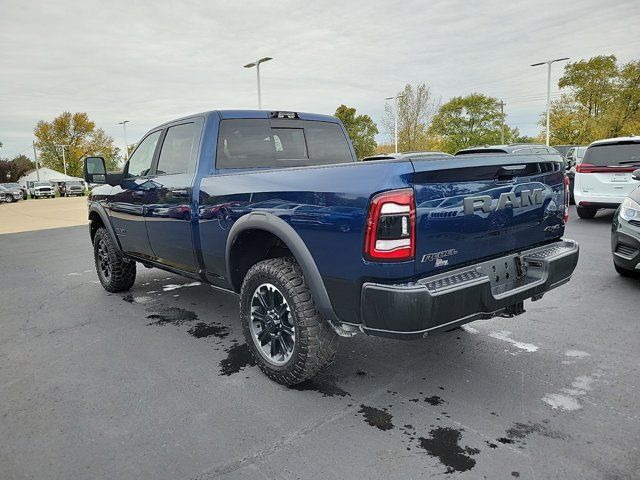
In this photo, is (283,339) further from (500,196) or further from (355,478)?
(500,196)

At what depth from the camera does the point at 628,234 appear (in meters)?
5.13

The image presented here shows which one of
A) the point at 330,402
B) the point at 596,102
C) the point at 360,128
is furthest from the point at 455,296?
the point at 360,128

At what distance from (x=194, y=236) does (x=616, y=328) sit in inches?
144

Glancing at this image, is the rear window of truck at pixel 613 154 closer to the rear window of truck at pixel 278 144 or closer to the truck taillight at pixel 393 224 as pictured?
the rear window of truck at pixel 278 144

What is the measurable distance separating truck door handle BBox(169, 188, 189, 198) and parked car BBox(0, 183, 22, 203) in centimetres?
3767

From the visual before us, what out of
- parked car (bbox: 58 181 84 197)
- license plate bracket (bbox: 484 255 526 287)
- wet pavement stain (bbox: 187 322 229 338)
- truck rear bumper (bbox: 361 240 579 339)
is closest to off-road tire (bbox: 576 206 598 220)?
truck rear bumper (bbox: 361 240 579 339)

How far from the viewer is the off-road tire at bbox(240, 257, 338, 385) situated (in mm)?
2867

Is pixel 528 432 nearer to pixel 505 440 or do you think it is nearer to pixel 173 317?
pixel 505 440

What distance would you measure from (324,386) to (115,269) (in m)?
3.52

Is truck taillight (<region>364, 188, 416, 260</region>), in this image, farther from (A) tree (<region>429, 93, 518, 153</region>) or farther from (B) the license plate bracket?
(A) tree (<region>429, 93, 518, 153</region>)

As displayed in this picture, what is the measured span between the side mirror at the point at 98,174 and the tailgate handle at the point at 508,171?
397cm

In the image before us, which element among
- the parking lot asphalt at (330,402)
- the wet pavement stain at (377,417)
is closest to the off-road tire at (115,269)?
the parking lot asphalt at (330,402)

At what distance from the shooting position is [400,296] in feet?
7.74

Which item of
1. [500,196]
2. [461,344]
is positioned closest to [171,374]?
[461,344]
